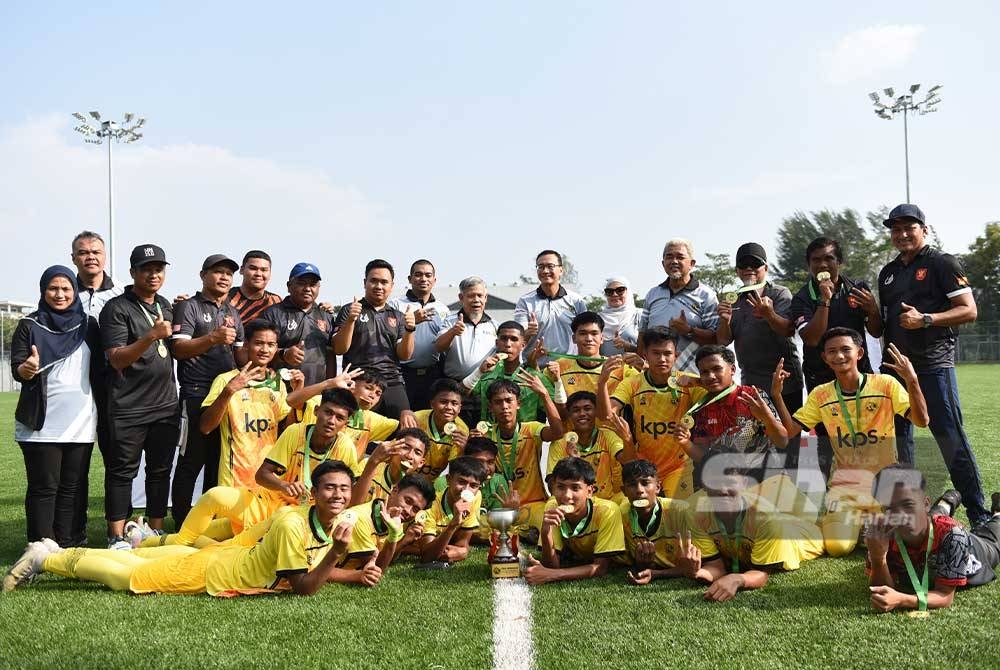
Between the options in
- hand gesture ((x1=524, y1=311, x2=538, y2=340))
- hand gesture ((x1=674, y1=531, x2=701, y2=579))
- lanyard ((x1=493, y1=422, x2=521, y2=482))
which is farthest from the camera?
hand gesture ((x1=524, y1=311, x2=538, y2=340))

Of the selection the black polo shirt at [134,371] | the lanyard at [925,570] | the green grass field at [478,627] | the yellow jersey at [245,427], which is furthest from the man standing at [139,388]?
the lanyard at [925,570]

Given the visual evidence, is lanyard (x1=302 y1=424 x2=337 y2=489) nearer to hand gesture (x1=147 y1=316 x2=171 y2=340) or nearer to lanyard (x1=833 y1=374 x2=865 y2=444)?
hand gesture (x1=147 y1=316 x2=171 y2=340)

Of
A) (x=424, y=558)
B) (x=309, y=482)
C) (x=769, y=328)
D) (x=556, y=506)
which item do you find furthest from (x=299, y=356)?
(x=769, y=328)

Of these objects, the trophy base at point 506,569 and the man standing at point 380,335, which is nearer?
the trophy base at point 506,569

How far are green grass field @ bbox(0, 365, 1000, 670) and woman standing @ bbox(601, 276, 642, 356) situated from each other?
94.5 inches

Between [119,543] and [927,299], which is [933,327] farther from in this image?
[119,543]

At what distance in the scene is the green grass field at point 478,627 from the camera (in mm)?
3430

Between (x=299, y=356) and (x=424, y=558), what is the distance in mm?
1747

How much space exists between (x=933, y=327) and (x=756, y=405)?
141 centimetres

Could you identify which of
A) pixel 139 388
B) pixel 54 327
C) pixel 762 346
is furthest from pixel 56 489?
pixel 762 346

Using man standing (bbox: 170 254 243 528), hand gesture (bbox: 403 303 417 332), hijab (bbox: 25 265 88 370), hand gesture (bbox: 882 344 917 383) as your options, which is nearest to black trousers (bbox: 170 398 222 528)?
man standing (bbox: 170 254 243 528)

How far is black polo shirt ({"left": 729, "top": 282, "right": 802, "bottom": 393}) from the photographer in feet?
20.1

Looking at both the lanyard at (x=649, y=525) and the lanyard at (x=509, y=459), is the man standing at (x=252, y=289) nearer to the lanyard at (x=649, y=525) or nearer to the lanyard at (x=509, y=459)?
the lanyard at (x=509, y=459)

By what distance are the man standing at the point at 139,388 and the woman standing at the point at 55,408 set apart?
0.55 ft
